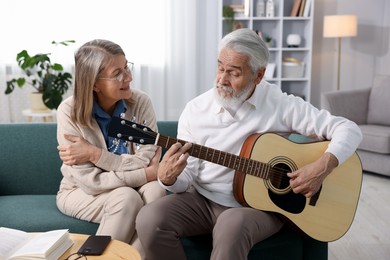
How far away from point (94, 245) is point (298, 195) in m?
0.79

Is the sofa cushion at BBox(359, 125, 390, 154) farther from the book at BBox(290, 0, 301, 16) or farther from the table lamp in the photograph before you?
the book at BBox(290, 0, 301, 16)

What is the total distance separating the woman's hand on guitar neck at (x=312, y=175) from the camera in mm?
1987

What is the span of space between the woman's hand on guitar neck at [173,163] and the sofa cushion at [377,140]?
8.11 ft

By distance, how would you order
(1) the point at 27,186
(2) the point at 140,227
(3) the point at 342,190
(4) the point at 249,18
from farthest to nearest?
1. (4) the point at 249,18
2. (1) the point at 27,186
3. (3) the point at 342,190
4. (2) the point at 140,227

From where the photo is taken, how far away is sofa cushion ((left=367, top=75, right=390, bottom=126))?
4.44 m

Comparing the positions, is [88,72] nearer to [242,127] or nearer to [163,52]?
[242,127]

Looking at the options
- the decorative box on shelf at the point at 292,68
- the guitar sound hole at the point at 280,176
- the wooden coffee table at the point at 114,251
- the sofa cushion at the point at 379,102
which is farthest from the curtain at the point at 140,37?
the wooden coffee table at the point at 114,251

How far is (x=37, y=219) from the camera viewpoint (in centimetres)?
216

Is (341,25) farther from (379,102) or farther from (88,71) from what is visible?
(88,71)

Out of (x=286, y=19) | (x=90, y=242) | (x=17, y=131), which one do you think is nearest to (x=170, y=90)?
(x=286, y=19)

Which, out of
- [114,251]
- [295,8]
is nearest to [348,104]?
[295,8]

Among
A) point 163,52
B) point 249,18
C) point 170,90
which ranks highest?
point 249,18

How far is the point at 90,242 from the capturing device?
1677 mm

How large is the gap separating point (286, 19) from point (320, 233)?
388 cm
